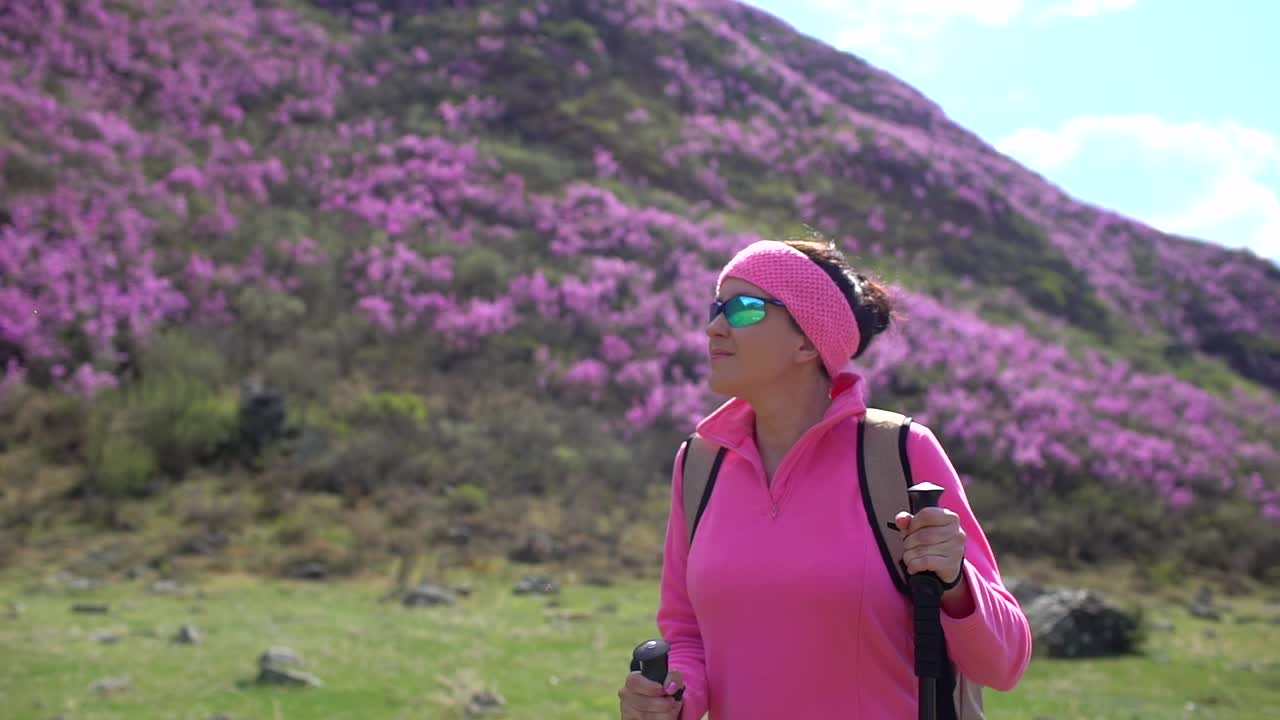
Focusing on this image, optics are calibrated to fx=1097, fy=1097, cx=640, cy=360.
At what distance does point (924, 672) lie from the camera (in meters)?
2.14

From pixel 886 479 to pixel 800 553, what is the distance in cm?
24

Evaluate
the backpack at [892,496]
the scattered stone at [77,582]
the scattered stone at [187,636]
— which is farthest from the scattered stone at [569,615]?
the backpack at [892,496]

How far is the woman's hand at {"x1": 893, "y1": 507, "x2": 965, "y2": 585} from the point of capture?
6.67 ft

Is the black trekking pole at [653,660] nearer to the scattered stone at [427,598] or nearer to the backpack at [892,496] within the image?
the backpack at [892,496]

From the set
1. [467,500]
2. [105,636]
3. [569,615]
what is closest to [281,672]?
[105,636]

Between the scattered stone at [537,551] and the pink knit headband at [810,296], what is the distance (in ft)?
31.5

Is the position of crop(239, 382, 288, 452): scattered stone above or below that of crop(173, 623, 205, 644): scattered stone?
above

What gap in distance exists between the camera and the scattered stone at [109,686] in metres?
6.58

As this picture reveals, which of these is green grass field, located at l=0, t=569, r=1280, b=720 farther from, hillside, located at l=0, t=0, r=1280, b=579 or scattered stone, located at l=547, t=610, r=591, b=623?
hillside, located at l=0, t=0, r=1280, b=579

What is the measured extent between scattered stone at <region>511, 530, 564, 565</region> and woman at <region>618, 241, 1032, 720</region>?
9393 millimetres

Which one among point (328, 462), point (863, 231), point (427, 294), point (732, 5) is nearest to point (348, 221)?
point (427, 294)

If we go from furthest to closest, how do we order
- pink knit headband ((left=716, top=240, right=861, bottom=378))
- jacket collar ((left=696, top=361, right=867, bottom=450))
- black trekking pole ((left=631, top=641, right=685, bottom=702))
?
pink knit headband ((left=716, top=240, right=861, bottom=378)), jacket collar ((left=696, top=361, right=867, bottom=450)), black trekking pole ((left=631, top=641, right=685, bottom=702))

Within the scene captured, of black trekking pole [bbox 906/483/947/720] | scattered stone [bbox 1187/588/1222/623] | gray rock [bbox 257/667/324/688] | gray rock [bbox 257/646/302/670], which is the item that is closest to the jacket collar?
black trekking pole [bbox 906/483/947/720]

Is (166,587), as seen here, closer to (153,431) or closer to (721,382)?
(153,431)
